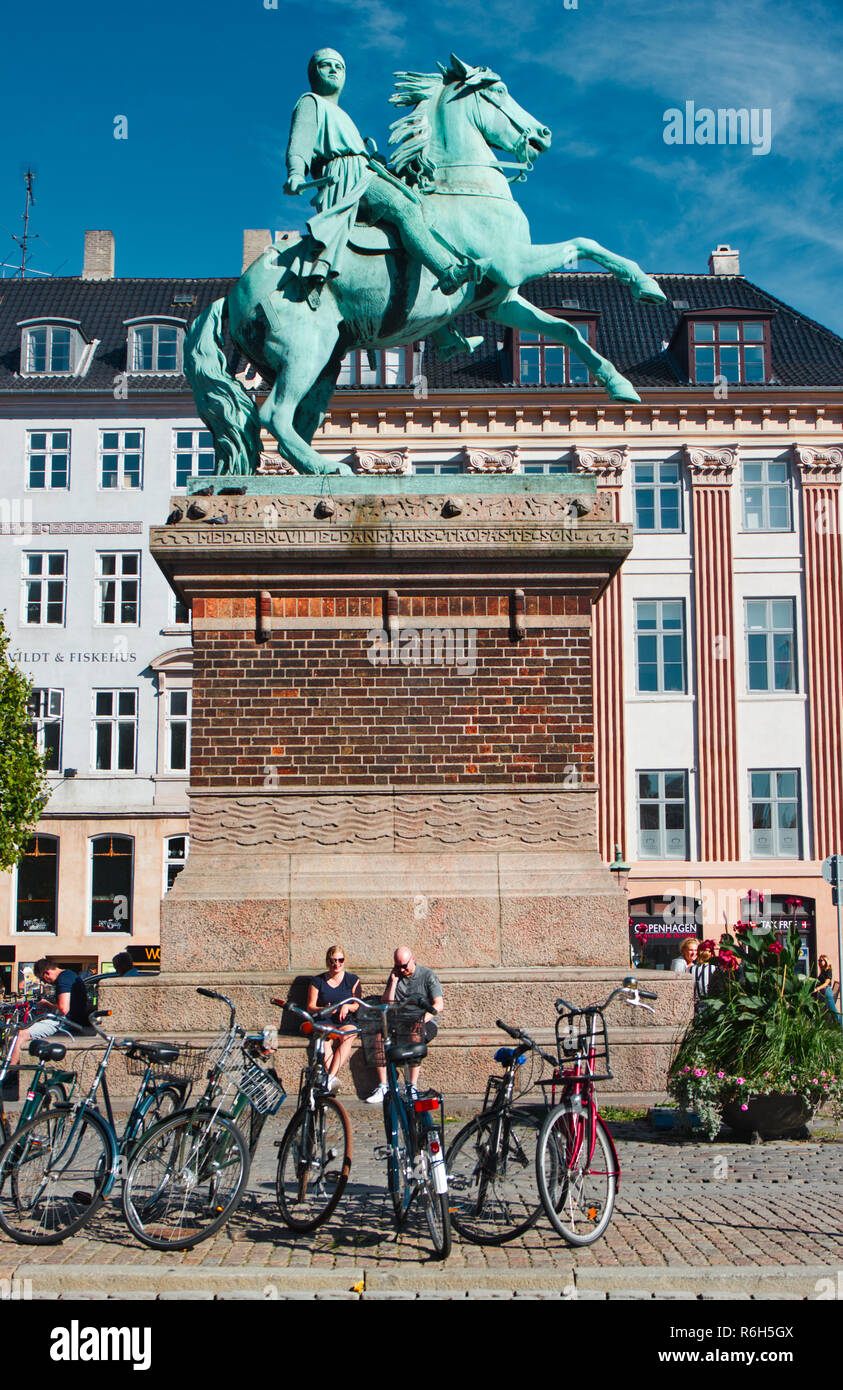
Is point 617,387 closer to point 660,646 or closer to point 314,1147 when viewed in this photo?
point 314,1147

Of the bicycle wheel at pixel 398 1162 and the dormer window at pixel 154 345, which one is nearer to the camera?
the bicycle wheel at pixel 398 1162

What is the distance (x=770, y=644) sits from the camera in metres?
40.5

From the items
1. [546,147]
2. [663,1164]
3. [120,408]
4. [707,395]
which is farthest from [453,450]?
[663,1164]

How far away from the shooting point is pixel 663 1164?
1012 centimetres

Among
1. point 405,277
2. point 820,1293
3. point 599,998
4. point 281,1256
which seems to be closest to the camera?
point 820,1293

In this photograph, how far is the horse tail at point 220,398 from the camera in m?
14.0

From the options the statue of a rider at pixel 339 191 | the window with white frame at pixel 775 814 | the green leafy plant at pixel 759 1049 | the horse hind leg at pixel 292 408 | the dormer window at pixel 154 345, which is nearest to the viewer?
the green leafy plant at pixel 759 1049

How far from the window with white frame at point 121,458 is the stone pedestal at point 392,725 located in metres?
31.1

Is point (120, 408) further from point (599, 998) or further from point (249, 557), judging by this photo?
point (599, 998)

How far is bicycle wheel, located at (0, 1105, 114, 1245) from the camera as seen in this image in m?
7.82

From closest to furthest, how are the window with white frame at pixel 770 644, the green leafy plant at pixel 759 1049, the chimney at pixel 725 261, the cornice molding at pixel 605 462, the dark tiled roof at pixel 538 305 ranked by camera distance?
the green leafy plant at pixel 759 1049 < the window with white frame at pixel 770 644 < the cornice molding at pixel 605 462 < the dark tiled roof at pixel 538 305 < the chimney at pixel 725 261

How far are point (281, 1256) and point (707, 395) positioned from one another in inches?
1455

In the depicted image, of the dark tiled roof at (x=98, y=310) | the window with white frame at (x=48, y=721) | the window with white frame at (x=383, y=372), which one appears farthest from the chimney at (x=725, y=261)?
the window with white frame at (x=48, y=721)

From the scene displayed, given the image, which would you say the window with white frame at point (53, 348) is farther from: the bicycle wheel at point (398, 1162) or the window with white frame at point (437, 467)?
the bicycle wheel at point (398, 1162)
